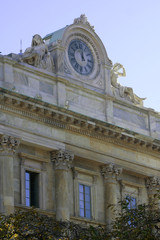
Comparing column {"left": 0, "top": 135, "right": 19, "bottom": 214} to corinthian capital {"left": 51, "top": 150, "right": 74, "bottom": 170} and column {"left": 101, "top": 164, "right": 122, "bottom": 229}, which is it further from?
column {"left": 101, "top": 164, "right": 122, "bottom": 229}

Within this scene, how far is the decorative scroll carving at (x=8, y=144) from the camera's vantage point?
1624 inches

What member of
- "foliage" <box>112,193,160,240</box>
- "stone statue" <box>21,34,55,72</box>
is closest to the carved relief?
"stone statue" <box>21,34,55,72</box>

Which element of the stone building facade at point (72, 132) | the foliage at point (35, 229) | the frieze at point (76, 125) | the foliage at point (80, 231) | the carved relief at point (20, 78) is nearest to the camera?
the foliage at point (80, 231)

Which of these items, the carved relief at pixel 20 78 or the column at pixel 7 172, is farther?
the carved relief at pixel 20 78

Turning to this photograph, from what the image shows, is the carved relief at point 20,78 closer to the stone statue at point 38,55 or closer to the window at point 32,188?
the stone statue at point 38,55

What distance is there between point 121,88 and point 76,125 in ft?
20.5

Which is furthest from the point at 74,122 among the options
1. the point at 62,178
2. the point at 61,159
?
the point at 62,178

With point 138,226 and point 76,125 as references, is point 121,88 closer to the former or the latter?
point 76,125

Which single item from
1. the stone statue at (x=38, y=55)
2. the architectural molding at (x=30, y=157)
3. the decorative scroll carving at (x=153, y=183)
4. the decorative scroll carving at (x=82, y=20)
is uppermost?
the decorative scroll carving at (x=82, y=20)

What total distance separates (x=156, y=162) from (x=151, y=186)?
5.27ft

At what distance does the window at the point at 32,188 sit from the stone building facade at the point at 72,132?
5cm

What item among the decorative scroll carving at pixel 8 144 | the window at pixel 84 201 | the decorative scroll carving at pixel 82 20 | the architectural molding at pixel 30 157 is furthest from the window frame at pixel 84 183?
the decorative scroll carving at pixel 82 20

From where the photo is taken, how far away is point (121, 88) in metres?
50.2

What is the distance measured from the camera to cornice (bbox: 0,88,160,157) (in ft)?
136
